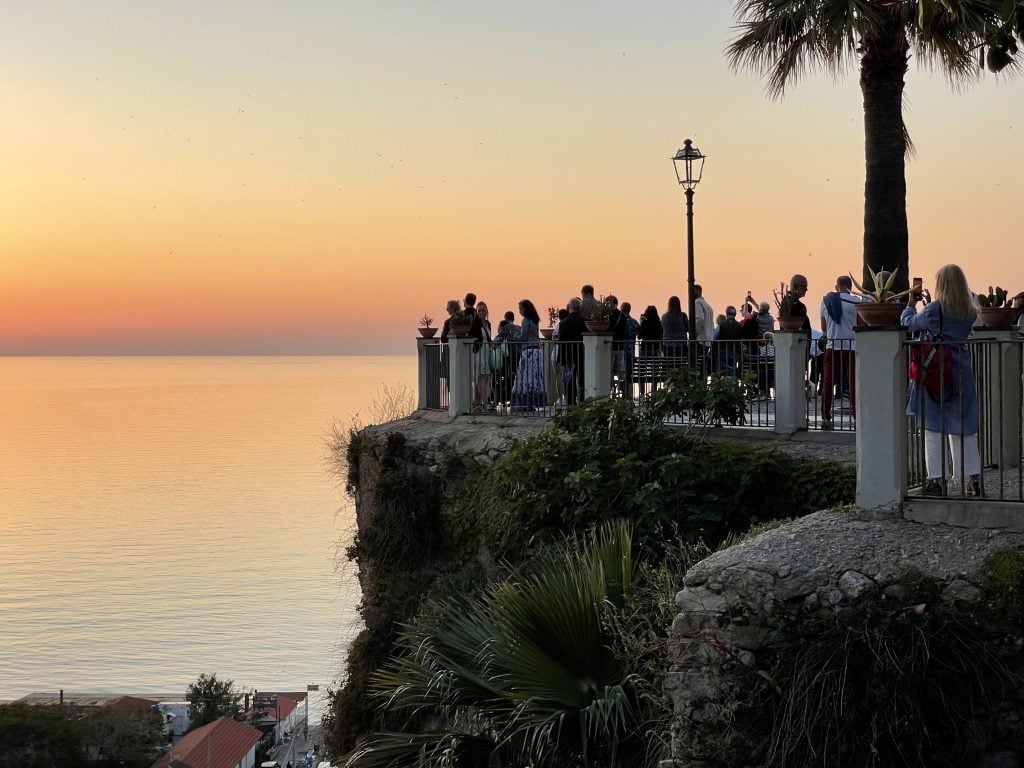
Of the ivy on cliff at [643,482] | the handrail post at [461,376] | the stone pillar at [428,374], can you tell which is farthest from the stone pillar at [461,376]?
the ivy on cliff at [643,482]

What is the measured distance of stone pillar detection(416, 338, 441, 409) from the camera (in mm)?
18609

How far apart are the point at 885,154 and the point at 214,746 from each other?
116 ft

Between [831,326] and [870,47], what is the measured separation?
6.15 metres

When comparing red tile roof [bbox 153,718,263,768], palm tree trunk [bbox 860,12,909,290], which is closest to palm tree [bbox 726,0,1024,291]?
palm tree trunk [bbox 860,12,909,290]

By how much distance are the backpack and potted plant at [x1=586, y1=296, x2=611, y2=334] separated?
6.66m

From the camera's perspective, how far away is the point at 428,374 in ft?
61.6

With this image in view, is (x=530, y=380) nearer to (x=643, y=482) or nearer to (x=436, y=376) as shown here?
(x=436, y=376)

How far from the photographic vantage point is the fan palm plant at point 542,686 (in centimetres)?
869

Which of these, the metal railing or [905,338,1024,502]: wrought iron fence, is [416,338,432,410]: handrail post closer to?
the metal railing

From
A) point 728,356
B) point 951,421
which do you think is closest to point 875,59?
point 728,356

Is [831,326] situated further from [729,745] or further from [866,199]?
[729,745]

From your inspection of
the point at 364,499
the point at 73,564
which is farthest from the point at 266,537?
the point at 364,499

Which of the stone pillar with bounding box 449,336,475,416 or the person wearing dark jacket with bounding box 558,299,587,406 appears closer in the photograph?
the person wearing dark jacket with bounding box 558,299,587,406

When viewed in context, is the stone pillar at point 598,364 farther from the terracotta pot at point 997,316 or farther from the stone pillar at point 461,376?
the terracotta pot at point 997,316
